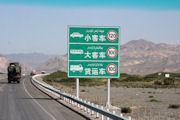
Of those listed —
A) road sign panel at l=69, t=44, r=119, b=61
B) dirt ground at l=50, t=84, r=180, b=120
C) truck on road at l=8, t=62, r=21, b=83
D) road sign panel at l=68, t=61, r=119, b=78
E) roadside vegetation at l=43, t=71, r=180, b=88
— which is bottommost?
roadside vegetation at l=43, t=71, r=180, b=88

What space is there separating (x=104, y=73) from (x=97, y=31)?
343cm

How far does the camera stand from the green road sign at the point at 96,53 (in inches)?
1175

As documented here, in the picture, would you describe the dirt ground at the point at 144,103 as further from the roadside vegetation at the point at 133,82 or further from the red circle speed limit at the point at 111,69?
the roadside vegetation at the point at 133,82

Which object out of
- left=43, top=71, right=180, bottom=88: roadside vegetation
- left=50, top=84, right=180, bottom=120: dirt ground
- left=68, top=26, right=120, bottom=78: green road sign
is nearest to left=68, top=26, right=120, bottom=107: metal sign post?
left=68, top=26, right=120, bottom=78: green road sign

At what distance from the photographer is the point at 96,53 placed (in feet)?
98.2


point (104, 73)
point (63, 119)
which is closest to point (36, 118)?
point (63, 119)

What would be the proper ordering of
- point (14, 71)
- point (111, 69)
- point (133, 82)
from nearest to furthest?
1. point (111, 69)
2. point (14, 71)
3. point (133, 82)

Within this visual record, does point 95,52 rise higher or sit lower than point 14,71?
higher

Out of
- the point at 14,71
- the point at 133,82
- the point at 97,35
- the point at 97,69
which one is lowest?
the point at 133,82

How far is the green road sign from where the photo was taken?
29.8 meters

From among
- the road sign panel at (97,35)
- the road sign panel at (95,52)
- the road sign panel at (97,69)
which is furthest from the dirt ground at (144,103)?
the road sign panel at (97,35)

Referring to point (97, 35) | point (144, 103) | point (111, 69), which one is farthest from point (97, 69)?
point (144, 103)

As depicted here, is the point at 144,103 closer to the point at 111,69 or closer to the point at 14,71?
the point at 111,69

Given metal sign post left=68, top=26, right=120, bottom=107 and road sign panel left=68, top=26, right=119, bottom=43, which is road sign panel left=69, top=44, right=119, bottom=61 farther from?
road sign panel left=68, top=26, right=119, bottom=43
